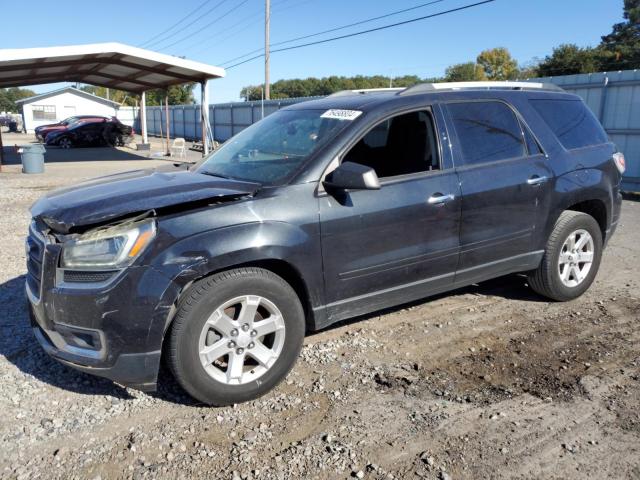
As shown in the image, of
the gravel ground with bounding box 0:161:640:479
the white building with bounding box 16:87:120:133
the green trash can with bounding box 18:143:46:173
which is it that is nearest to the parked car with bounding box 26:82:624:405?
the gravel ground with bounding box 0:161:640:479

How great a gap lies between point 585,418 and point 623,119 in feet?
39.3

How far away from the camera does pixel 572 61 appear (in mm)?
43625

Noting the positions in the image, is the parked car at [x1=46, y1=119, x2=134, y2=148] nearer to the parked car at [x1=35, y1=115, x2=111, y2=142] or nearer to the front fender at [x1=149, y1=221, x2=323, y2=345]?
the parked car at [x1=35, y1=115, x2=111, y2=142]

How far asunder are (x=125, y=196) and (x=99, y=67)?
21.6 meters

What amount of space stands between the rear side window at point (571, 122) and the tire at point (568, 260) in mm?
675

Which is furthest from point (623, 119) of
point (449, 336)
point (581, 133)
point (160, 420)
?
point (160, 420)

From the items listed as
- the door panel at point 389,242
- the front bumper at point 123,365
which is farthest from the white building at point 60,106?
the front bumper at point 123,365

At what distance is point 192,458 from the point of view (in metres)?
2.85

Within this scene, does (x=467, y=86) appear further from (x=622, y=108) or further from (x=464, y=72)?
(x=464, y=72)

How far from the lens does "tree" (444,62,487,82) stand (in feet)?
245

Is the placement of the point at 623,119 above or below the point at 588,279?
above

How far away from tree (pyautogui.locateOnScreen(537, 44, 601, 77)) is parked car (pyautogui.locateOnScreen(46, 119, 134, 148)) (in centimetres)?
3396

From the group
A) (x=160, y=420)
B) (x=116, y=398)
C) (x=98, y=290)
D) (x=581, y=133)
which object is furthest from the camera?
(x=581, y=133)

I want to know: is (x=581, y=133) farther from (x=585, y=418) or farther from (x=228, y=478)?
(x=228, y=478)
